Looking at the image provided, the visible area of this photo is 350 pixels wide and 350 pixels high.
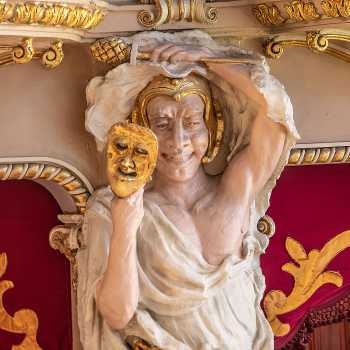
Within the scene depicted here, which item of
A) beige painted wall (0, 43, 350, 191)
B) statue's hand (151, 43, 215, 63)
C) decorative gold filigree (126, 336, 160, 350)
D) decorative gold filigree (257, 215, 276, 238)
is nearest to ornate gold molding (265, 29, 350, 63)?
beige painted wall (0, 43, 350, 191)

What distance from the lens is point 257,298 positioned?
2.29 m

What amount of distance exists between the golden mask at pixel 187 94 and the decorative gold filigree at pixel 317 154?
0.15 m

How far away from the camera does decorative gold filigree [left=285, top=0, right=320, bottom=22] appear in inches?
82.5

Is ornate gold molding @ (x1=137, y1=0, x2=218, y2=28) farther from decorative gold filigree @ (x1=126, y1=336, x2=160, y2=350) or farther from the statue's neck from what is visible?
decorative gold filigree @ (x1=126, y1=336, x2=160, y2=350)

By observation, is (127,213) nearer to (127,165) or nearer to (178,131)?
(127,165)

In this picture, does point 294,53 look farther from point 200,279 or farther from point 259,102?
point 200,279

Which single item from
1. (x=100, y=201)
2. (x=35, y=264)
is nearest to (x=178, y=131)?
(x=100, y=201)

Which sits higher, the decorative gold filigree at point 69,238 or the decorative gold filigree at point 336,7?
the decorative gold filigree at point 336,7

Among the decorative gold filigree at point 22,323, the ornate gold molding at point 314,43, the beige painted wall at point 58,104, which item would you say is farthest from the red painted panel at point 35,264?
the ornate gold molding at point 314,43

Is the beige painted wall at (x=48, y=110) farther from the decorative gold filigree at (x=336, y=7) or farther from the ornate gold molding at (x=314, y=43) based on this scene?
the decorative gold filigree at (x=336, y=7)

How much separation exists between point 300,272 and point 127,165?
60 centimetres

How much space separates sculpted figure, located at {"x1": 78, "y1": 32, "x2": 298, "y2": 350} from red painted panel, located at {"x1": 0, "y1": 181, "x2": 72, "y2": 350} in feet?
0.50

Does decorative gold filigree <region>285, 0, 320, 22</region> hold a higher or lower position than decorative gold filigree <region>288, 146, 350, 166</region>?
higher

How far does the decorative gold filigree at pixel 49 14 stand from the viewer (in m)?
1.97
